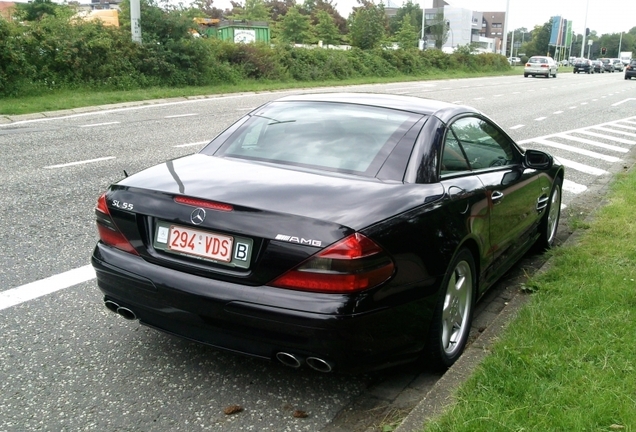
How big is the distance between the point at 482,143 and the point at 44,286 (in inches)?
125

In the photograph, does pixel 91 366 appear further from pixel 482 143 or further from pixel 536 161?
pixel 536 161

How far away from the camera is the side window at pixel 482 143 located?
14.3 feet

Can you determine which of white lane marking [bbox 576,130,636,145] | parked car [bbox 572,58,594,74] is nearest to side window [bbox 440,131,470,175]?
white lane marking [bbox 576,130,636,145]

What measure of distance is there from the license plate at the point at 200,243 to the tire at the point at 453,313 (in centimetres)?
114

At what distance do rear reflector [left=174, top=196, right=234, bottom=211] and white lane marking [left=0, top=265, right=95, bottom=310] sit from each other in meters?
1.82

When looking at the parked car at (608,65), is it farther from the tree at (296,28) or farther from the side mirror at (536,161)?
the side mirror at (536,161)

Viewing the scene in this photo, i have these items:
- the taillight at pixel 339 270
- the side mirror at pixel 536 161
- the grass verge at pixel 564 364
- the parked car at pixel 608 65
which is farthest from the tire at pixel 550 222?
the parked car at pixel 608 65

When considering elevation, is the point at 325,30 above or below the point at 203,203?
above

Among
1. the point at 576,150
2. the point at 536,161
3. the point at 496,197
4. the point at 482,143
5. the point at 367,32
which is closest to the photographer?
the point at 496,197

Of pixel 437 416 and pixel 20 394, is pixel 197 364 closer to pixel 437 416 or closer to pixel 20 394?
pixel 20 394

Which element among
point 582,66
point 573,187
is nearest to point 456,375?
point 573,187

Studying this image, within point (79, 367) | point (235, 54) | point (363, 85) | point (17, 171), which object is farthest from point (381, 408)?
point (363, 85)

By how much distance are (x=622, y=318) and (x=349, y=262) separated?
78.7 inches

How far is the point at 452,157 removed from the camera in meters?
4.09
